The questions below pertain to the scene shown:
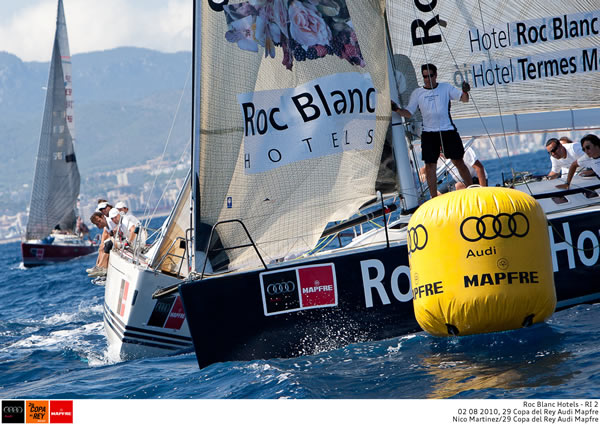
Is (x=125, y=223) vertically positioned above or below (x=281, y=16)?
below

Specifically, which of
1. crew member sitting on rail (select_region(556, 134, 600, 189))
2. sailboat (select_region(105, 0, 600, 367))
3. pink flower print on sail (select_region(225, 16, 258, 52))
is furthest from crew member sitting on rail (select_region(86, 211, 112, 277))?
crew member sitting on rail (select_region(556, 134, 600, 189))

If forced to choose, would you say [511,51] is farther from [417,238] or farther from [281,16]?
[417,238]

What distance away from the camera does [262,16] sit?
23.0 feet

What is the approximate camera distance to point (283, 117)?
7.02 m

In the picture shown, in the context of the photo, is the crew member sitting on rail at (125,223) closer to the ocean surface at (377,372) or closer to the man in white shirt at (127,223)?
the man in white shirt at (127,223)

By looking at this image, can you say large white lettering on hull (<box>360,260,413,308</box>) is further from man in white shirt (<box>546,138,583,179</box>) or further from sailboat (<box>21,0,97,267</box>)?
sailboat (<box>21,0,97,267</box>)

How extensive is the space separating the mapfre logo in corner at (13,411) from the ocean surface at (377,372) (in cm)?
109

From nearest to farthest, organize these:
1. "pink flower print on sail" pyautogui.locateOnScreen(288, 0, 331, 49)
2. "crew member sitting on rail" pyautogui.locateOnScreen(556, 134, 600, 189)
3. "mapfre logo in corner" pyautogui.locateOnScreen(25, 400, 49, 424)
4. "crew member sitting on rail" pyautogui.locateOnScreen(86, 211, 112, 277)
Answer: "mapfre logo in corner" pyautogui.locateOnScreen(25, 400, 49, 424), "pink flower print on sail" pyautogui.locateOnScreen(288, 0, 331, 49), "crew member sitting on rail" pyautogui.locateOnScreen(556, 134, 600, 189), "crew member sitting on rail" pyautogui.locateOnScreen(86, 211, 112, 277)

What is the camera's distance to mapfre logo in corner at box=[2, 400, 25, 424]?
550 cm

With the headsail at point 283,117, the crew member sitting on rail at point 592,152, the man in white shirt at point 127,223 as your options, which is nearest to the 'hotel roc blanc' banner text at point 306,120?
the headsail at point 283,117

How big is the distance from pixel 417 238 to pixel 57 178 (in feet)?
82.3

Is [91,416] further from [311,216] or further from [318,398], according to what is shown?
[311,216]

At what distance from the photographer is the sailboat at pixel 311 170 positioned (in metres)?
6.56

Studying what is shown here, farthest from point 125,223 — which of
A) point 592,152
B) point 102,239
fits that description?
point 592,152
